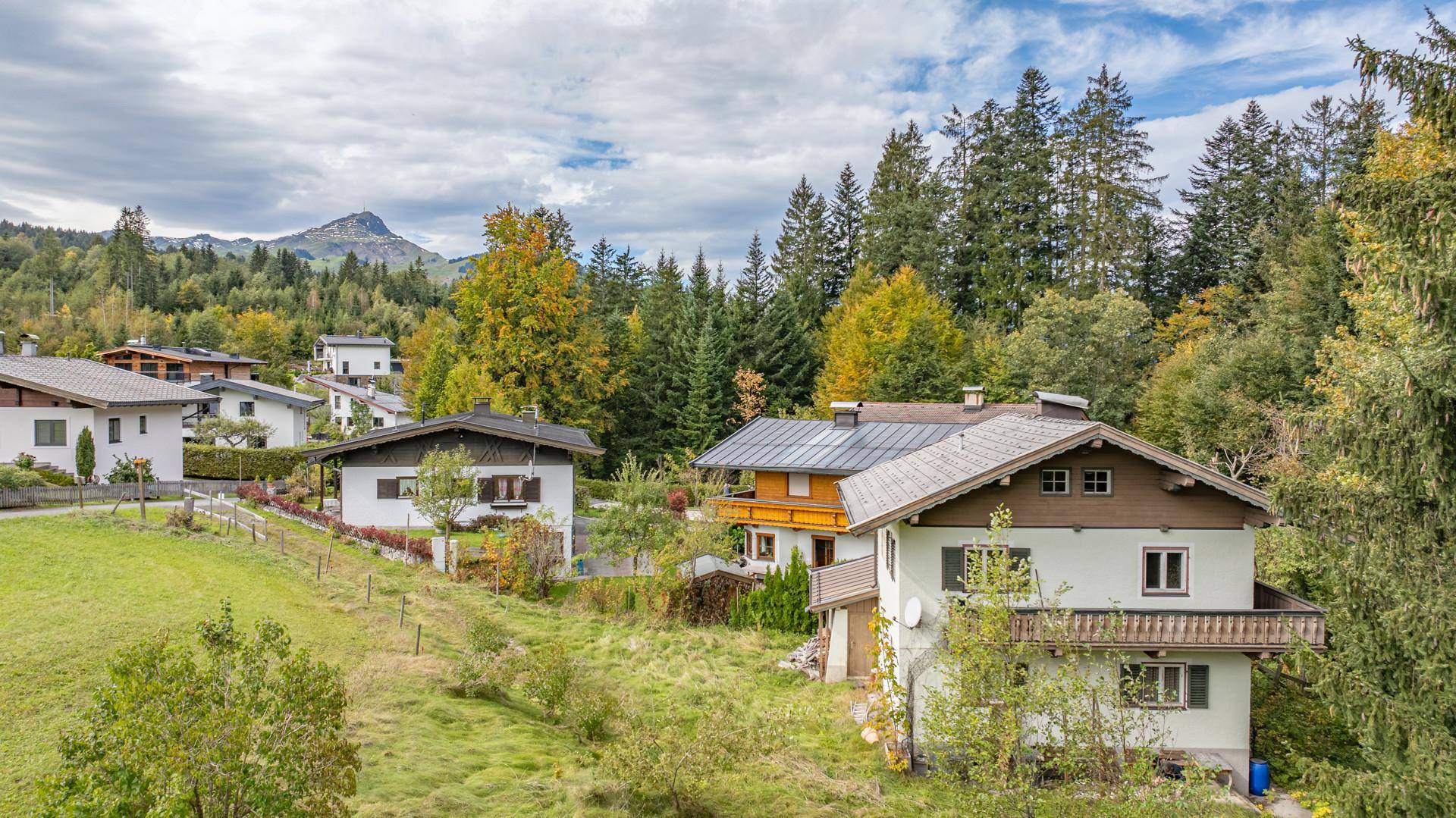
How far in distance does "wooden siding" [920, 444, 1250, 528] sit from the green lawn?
19.8 ft

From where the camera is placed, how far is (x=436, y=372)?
5984 cm

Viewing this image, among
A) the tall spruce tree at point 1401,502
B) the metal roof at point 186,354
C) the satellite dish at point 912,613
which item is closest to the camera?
the tall spruce tree at point 1401,502

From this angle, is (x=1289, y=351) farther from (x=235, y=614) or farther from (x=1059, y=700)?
(x=235, y=614)

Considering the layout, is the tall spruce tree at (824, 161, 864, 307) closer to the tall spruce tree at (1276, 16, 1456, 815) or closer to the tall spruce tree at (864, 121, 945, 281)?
the tall spruce tree at (864, 121, 945, 281)

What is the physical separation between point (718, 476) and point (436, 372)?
108 ft

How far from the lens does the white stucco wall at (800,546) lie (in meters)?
30.0

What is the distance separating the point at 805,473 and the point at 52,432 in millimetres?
31936

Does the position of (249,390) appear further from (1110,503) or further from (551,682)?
(1110,503)

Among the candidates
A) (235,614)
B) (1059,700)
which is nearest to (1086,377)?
(1059,700)

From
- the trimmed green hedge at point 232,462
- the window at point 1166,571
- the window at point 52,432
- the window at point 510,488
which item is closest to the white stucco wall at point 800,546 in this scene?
the window at point 510,488

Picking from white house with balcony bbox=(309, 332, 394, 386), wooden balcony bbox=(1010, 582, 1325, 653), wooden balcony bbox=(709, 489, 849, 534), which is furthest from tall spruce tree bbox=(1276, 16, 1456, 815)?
white house with balcony bbox=(309, 332, 394, 386)

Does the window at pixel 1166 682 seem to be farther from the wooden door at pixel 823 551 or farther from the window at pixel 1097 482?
the wooden door at pixel 823 551

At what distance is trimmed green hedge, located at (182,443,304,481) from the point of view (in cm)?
4441

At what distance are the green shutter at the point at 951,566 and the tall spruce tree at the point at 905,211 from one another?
42536mm
